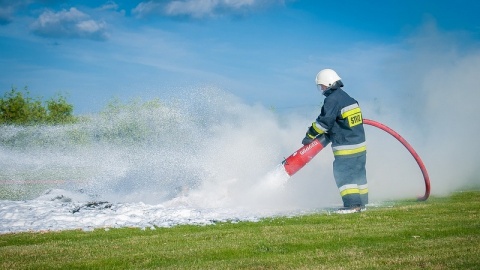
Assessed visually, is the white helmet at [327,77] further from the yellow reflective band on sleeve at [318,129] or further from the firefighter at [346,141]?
the yellow reflective band on sleeve at [318,129]

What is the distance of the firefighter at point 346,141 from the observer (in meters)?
11.8

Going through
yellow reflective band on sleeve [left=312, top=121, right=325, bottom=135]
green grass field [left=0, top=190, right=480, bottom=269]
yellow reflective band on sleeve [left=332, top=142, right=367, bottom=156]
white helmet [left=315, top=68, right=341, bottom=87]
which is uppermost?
white helmet [left=315, top=68, right=341, bottom=87]

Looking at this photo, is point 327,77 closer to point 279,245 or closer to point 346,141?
point 346,141

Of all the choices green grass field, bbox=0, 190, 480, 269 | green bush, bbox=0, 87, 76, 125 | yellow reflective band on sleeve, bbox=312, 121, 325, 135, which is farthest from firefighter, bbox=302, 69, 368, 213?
green bush, bbox=0, 87, 76, 125

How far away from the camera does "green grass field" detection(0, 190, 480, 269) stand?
21.2ft

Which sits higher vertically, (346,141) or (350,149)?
(346,141)

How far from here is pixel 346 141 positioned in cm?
1196

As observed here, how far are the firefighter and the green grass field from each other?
1.36 meters

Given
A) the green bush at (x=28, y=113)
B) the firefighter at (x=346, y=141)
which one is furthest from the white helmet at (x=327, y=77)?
the green bush at (x=28, y=113)

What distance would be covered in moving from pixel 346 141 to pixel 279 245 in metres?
4.88

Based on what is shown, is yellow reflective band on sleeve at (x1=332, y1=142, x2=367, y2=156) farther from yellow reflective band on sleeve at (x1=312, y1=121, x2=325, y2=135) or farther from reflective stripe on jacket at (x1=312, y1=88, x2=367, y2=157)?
yellow reflective band on sleeve at (x1=312, y1=121, x2=325, y2=135)

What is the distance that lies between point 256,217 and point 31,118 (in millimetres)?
38357

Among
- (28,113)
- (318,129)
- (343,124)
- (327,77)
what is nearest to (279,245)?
(318,129)

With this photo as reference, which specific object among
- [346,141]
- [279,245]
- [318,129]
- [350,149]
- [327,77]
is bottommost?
[279,245]
